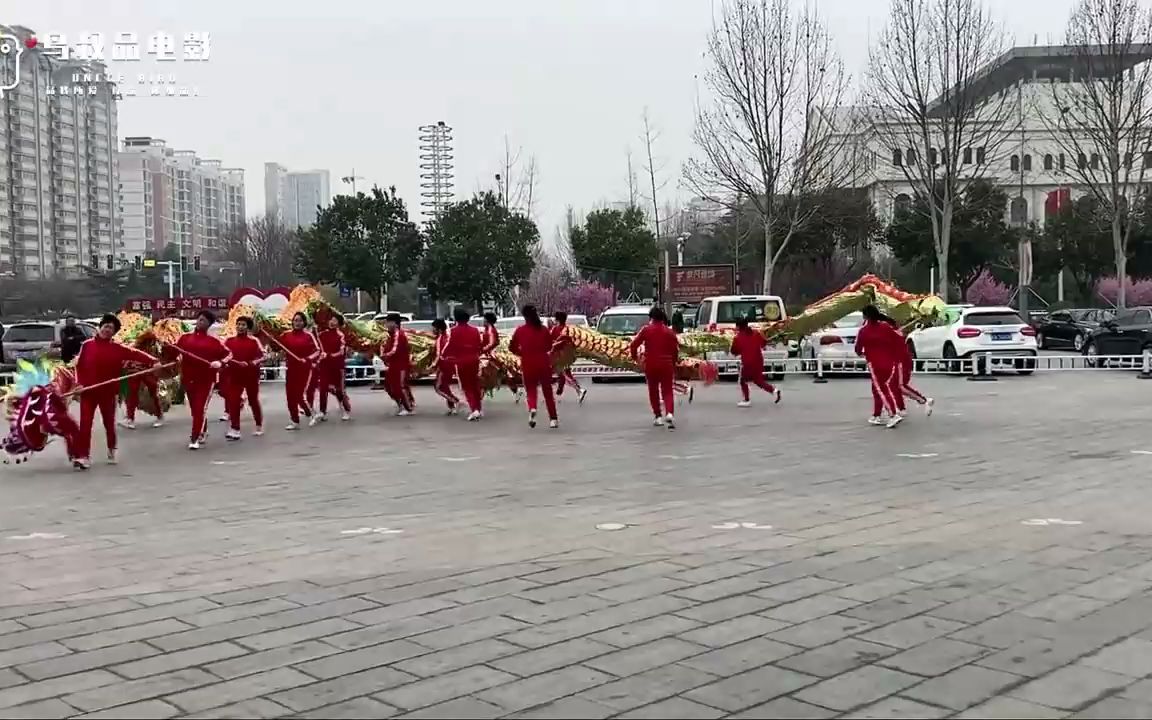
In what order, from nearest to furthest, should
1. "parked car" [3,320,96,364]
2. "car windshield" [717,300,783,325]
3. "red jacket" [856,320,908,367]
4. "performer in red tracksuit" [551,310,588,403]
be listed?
"red jacket" [856,320,908,367] < "performer in red tracksuit" [551,310,588,403] < "car windshield" [717,300,783,325] < "parked car" [3,320,96,364]

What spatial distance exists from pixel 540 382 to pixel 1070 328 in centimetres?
2273

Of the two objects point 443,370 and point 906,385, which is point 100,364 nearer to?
point 443,370

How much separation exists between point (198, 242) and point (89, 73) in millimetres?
20455

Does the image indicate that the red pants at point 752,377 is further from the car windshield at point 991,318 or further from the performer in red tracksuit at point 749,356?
the car windshield at point 991,318

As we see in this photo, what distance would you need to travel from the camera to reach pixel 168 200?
236 feet

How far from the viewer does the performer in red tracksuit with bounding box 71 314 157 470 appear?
439 inches

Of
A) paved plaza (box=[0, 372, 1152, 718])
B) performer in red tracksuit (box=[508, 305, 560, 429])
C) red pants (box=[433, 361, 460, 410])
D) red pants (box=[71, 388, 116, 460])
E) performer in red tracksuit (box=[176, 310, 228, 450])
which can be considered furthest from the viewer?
red pants (box=[433, 361, 460, 410])

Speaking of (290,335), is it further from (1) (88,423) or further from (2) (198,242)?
(2) (198,242)

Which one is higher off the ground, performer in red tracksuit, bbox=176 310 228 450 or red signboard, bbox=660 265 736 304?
red signboard, bbox=660 265 736 304

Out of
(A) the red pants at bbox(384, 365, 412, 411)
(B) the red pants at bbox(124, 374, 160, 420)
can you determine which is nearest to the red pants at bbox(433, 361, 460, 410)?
(A) the red pants at bbox(384, 365, 412, 411)

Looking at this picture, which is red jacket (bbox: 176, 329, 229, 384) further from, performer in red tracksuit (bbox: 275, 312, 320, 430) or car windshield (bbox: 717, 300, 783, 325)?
car windshield (bbox: 717, 300, 783, 325)

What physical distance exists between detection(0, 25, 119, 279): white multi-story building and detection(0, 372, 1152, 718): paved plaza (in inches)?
1909

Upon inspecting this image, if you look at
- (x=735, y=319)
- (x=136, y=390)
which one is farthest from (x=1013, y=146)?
(x=136, y=390)

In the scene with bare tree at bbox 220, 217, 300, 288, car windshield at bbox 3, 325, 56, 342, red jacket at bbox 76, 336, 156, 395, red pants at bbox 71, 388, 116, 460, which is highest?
bare tree at bbox 220, 217, 300, 288
